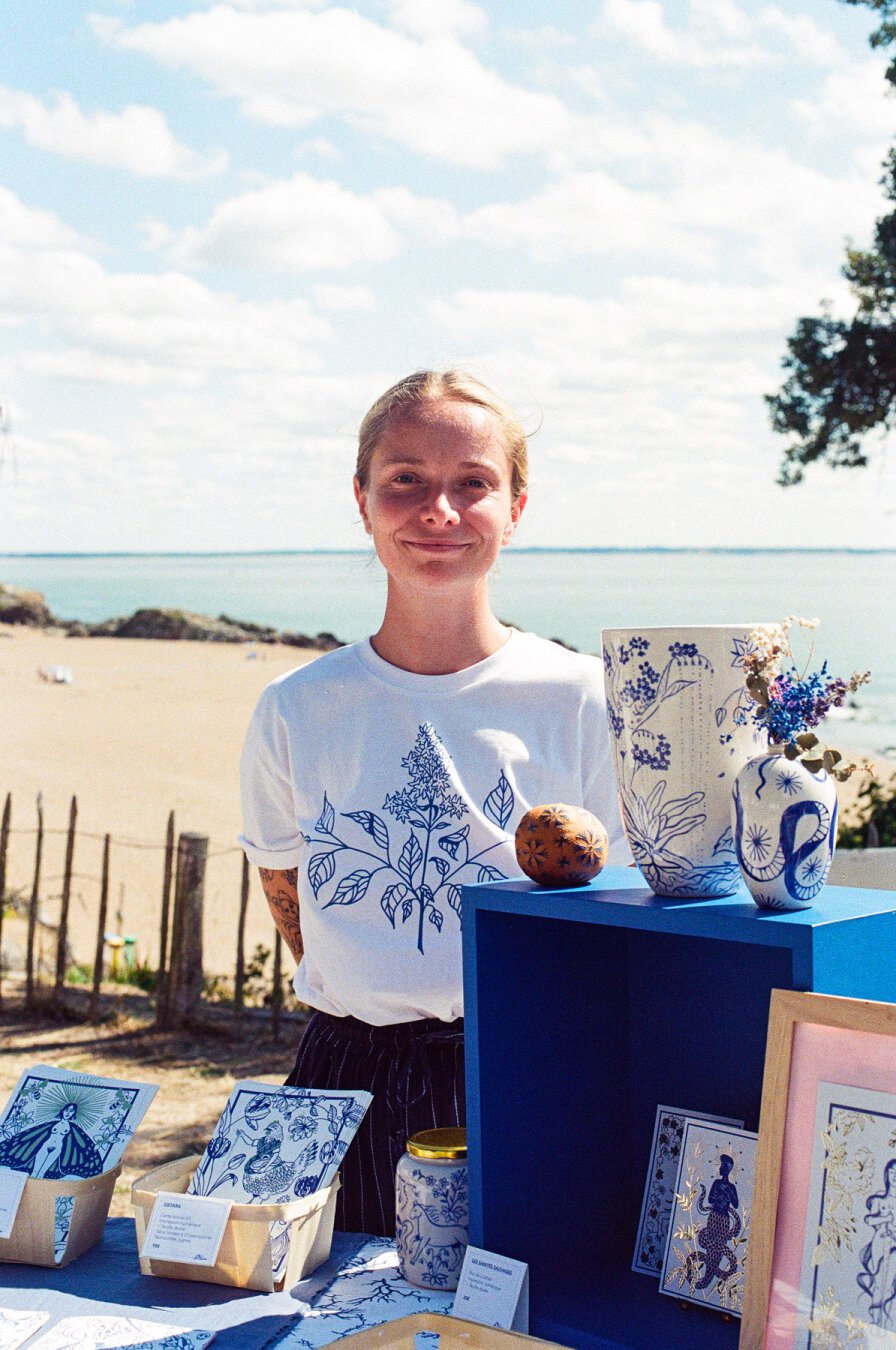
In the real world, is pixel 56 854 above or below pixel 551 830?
below

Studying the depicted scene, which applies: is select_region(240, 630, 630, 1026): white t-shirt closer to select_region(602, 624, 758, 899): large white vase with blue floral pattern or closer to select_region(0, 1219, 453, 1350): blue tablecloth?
select_region(0, 1219, 453, 1350): blue tablecloth

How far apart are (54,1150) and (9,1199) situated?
0.09m

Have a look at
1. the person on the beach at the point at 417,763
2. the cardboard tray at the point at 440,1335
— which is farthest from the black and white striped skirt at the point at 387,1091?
the cardboard tray at the point at 440,1335

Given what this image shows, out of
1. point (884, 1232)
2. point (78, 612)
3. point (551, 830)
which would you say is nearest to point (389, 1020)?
point (551, 830)

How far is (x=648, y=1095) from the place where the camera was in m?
1.59

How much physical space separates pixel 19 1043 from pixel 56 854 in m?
8.67

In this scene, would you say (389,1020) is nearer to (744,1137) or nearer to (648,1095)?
(648,1095)

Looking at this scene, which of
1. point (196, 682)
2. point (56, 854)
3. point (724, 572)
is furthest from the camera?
point (724, 572)

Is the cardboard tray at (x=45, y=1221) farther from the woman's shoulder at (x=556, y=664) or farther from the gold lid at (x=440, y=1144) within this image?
the woman's shoulder at (x=556, y=664)

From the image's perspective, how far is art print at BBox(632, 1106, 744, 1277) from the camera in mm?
1463

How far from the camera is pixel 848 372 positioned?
704cm

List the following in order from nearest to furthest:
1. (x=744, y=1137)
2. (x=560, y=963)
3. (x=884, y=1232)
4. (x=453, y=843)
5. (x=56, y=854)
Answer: (x=884, y=1232), (x=744, y=1137), (x=560, y=963), (x=453, y=843), (x=56, y=854)

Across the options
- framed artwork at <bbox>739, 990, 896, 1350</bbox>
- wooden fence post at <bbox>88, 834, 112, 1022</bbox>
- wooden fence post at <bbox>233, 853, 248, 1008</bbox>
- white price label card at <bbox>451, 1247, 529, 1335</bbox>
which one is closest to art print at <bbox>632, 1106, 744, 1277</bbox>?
white price label card at <bbox>451, 1247, 529, 1335</bbox>

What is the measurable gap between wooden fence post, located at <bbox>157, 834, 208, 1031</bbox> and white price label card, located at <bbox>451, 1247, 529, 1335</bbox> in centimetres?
478
